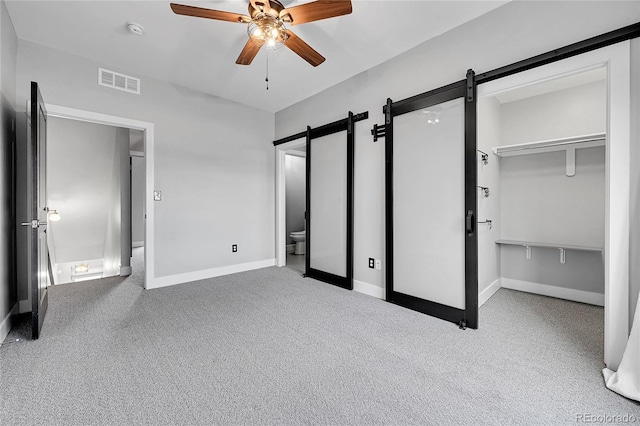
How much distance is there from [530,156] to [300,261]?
396 centimetres

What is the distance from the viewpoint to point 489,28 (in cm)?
232

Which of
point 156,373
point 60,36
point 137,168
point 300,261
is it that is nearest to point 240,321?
point 156,373

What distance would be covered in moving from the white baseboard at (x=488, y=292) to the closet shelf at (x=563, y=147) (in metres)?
1.56

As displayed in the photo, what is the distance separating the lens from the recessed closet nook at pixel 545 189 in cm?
303

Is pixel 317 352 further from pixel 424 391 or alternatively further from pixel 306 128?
pixel 306 128

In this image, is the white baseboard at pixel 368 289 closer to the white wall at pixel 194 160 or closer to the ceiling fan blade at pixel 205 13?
the white wall at pixel 194 160

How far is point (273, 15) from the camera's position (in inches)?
76.4

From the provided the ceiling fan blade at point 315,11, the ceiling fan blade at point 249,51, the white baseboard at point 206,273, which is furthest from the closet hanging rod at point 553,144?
the white baseboard at point 206,273

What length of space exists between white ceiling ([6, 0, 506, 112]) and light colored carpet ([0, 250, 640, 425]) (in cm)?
275

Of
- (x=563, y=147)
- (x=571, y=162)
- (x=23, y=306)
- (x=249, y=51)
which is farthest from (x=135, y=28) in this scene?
(x=571, y=162)

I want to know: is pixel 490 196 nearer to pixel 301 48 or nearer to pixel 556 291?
pixel 556 291

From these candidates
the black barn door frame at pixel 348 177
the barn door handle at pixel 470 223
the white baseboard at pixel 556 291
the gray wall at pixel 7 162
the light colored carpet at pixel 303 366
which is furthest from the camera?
the black barn door frame at pixel 348 177

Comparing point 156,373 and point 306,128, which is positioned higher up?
point 306,128

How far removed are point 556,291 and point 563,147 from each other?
1687 mm
